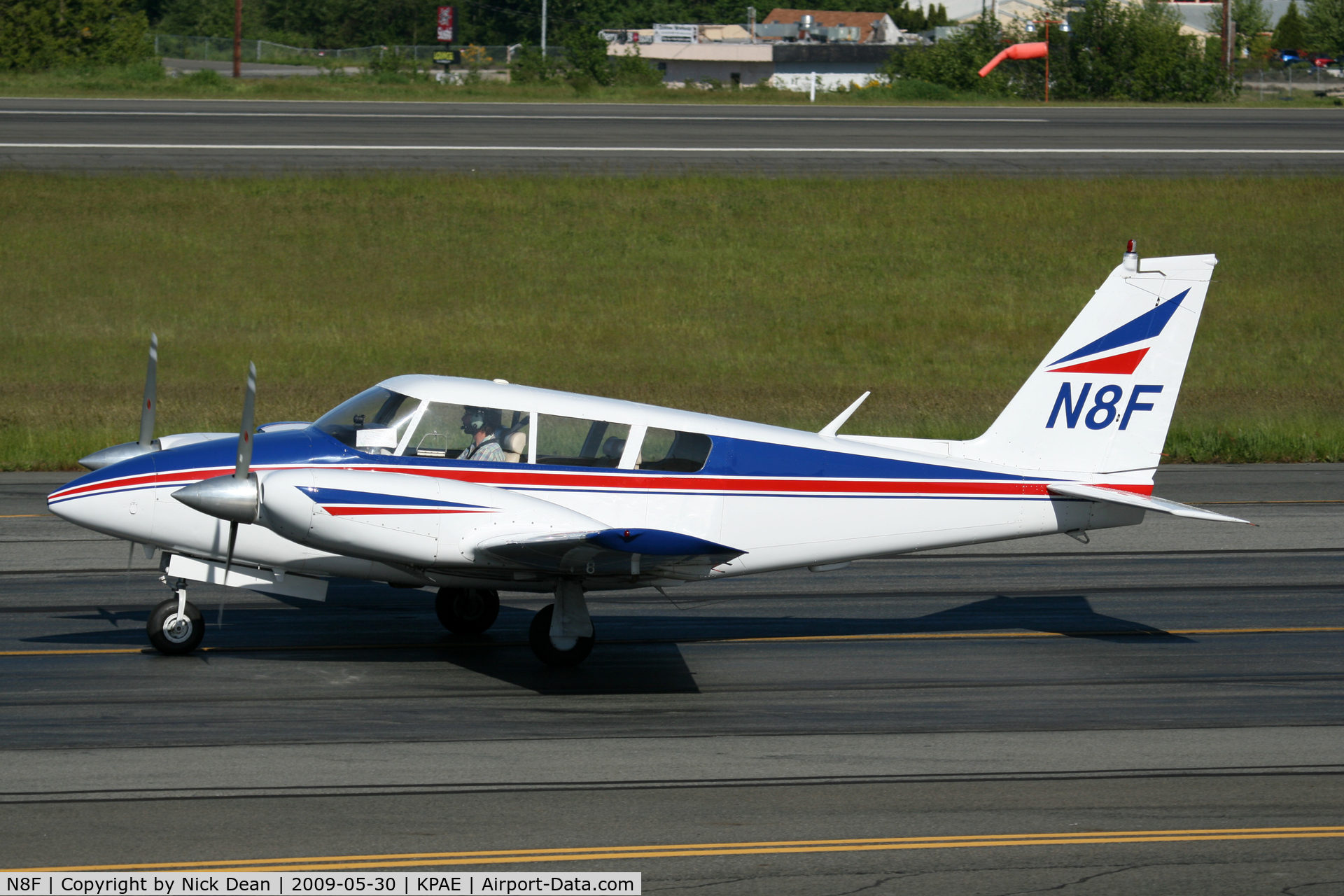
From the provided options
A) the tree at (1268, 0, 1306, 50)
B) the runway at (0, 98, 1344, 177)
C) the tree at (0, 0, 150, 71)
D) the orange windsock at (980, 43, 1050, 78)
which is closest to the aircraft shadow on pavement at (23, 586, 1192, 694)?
the runway at (0, 98, 1344, 177)

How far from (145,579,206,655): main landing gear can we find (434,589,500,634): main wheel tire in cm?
222

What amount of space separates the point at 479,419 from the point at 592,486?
1.14 metres

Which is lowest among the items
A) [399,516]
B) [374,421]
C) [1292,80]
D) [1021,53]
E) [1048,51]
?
[399,516]

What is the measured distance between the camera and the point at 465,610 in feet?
41.5

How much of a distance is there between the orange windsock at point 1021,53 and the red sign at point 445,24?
38.1 m

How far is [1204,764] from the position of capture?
31.6ft

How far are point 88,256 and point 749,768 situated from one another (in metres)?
29.6

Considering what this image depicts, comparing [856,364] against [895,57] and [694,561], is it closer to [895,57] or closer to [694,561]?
[694,561]

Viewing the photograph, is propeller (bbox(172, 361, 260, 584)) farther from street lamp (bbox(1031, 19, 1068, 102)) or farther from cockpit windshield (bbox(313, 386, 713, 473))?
street lamp (bbox(1031, 19, 1068, 102))

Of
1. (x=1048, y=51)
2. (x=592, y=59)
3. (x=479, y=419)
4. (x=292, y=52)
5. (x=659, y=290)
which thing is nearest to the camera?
(x=479, y=419)

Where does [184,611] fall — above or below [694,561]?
below

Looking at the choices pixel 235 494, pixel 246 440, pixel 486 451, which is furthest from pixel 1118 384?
pixel 235 494

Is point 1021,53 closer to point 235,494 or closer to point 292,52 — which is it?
point 292,52

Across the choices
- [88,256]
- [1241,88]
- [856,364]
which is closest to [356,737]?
[856,364]
